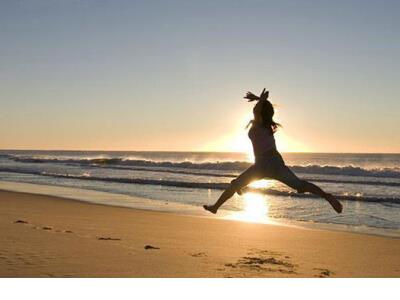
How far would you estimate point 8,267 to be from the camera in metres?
6.48

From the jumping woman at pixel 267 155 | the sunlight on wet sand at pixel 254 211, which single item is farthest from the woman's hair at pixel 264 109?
the sunlight on wet sand at pixel 254 211

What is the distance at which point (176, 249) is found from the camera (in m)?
8.60

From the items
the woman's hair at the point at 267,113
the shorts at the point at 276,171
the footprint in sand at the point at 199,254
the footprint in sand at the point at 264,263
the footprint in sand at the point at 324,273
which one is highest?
the woman's hair at the point at 267,113

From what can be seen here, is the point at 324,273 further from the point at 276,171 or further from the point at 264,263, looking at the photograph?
the point at 276,171

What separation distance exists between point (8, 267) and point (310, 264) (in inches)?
166

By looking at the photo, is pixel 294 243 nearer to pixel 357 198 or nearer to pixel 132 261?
pixel 132 261

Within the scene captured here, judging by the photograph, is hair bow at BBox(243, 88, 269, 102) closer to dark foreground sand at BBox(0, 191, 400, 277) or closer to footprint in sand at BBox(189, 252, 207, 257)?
dark foreground sand at BBox(0, 191, 400, 277)

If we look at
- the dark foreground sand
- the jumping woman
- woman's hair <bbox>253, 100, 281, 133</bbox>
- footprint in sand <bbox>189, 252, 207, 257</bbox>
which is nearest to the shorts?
the jumping woman

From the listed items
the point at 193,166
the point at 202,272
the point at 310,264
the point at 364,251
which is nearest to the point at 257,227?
the point at 364,251

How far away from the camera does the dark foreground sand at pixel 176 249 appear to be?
6.94 m

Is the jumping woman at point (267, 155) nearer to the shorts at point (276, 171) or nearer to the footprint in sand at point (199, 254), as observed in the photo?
the shorts at point (276, 171)

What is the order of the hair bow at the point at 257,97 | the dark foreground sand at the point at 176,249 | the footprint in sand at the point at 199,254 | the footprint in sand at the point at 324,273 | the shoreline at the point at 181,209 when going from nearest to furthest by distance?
the hair bow at the point at 257,97 → the dark foreground sand at the point at 176,249 → the footprint in sand at the point at 324,273 → the footprint in sand at the point at 199,254 → the shoreline at the point at 181,209

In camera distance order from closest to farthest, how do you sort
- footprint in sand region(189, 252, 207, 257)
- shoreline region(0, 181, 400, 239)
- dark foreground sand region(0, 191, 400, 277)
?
dark foreground sand region(0, 191, 400, 277) < footprint in sand region(189, 252, 207, 257) < shoreline region(0, 181, 400, 239)

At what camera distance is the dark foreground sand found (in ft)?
22.8
